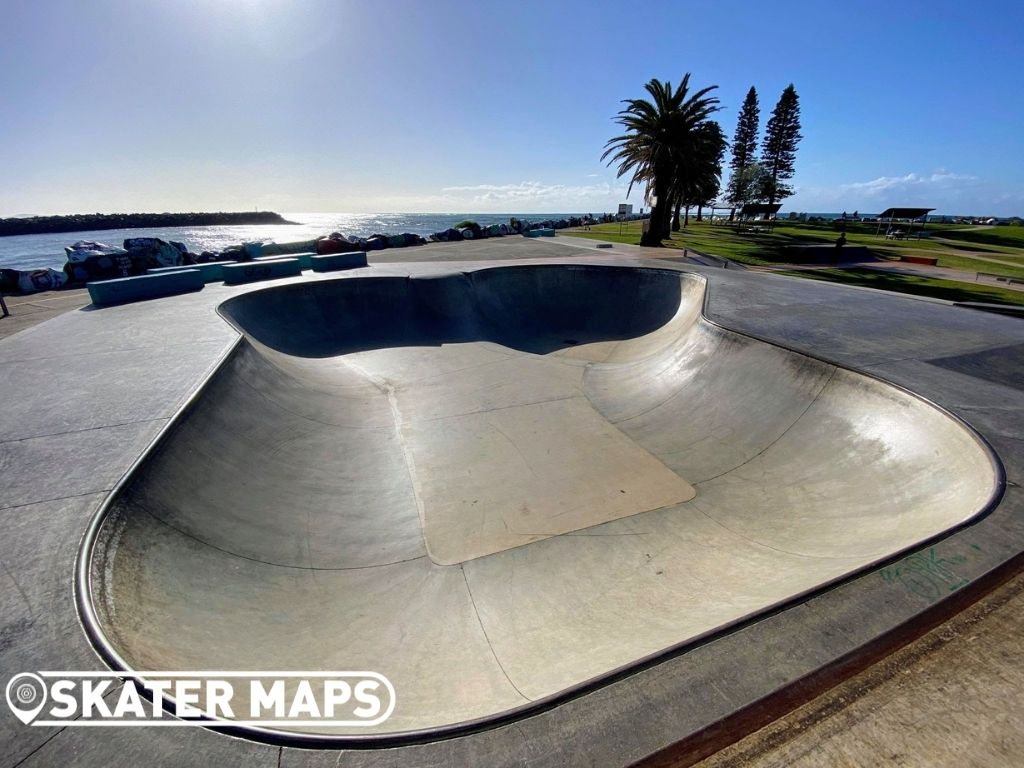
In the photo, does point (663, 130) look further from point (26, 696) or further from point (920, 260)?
point (26, 696)

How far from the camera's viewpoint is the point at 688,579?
536 centimetres

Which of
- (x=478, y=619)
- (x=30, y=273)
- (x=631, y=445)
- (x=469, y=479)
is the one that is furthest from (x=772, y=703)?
(x=30, y=273)

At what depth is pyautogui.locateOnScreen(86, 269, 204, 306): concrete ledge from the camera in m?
14.2

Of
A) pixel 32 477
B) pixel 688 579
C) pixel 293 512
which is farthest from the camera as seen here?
pixel 293 512

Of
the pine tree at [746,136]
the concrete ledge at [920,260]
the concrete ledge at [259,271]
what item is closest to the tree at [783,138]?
the pine tree at [746,136]

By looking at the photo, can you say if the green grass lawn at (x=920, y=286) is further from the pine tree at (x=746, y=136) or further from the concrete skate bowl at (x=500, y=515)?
the pine tree at (x=746, y=136)

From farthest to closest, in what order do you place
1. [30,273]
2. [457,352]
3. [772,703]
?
[30,273]
[457,352]
[772,703]

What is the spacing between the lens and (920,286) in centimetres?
1934

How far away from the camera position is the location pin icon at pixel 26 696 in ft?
8.14

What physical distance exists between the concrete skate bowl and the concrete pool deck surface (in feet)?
0.49

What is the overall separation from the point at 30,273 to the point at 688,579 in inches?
1342

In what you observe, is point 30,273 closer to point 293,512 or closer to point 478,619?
point 293,512

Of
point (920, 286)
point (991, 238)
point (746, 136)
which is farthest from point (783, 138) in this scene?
point (920, 286)

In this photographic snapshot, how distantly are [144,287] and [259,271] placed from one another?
Answer: 407 centimetres
